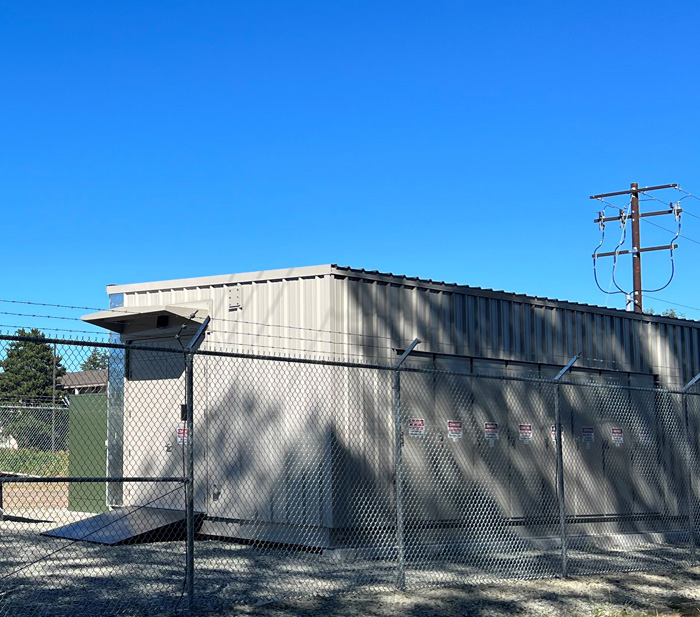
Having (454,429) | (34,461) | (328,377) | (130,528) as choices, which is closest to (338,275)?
(328,377)

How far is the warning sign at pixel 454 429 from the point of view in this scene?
1398cm

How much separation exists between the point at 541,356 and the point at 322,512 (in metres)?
5.07

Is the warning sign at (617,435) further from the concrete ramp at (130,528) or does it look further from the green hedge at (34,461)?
the green hedge at (34,461)

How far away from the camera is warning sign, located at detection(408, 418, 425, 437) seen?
13508 millimetres

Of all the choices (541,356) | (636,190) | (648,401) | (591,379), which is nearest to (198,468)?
(541,356)

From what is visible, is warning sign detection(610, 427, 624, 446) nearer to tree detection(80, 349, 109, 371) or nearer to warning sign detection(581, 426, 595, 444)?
warning sign detection(581, 426, 595, 444)

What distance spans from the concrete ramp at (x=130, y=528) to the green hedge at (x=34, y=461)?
5.55 meters

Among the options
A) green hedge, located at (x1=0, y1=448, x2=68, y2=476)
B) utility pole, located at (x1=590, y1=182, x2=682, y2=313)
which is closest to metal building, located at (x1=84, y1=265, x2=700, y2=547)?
green hedge, located at (x1=0, y1=448, x2=68, y2=476)

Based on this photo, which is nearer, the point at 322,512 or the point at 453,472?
the point at 322,512

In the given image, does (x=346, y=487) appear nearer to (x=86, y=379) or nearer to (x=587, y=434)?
(x=587, y=434)

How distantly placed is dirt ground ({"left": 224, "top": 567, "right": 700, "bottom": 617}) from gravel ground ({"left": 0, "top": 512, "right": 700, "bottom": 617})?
0.01 m

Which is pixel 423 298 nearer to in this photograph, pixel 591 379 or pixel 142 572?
pixel 591 379

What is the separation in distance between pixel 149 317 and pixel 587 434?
753cm

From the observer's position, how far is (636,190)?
36312 mm
